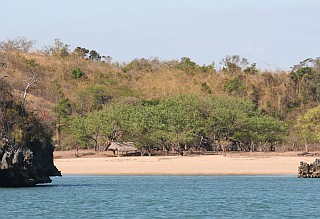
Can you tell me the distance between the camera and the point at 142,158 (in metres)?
70.0

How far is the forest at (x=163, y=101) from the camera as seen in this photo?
249 feet

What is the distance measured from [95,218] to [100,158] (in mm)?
39677

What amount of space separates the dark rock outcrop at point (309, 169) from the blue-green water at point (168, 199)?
2.03 feet

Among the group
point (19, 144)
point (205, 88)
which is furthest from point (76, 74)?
point (19, 144)

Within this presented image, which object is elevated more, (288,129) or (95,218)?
(288,129)

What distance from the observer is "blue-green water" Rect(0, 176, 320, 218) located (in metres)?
33.6

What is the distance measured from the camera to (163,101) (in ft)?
284

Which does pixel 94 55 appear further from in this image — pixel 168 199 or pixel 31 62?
pixel 168 199

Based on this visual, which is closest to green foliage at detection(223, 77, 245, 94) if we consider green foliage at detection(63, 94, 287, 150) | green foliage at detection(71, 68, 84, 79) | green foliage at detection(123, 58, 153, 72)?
green foliage at detection(71, 68, 84, 79)

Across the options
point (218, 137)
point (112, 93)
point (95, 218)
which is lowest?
point (95, 218)

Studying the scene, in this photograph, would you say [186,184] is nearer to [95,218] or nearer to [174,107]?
[95,218]

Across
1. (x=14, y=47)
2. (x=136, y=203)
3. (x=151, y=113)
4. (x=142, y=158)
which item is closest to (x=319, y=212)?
(x=136, y=203)

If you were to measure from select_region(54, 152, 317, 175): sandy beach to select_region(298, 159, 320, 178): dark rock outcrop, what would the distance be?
5409mm

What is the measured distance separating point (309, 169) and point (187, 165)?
1308 cm
